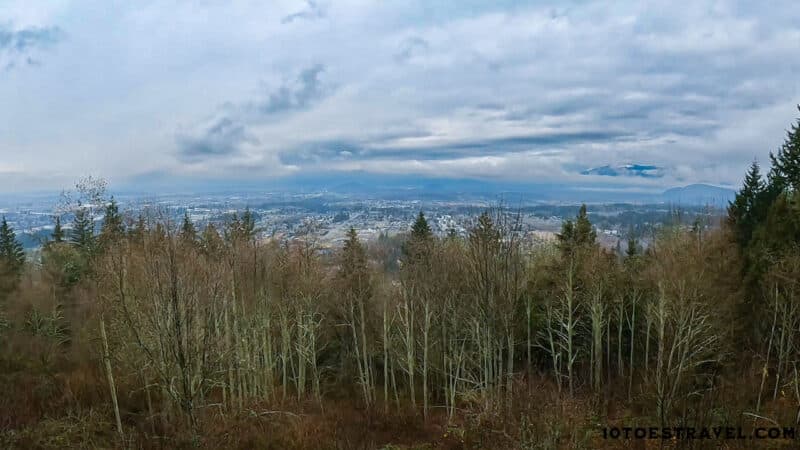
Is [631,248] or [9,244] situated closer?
[631,248]

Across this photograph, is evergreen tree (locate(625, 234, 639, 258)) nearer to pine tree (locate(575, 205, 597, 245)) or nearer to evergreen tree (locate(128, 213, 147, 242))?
pine tree (locate(575, 205, 597, 245))

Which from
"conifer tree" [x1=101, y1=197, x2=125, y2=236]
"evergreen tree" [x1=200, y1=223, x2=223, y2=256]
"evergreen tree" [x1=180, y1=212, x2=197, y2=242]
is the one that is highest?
"conifer tree" [x1=101, y1=197, x2=125, y2=236]

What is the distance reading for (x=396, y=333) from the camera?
31672mm

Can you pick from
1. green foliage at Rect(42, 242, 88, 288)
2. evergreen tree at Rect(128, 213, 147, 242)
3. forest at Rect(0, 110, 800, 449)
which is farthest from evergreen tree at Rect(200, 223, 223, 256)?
green foliage at Rect(42, 242, 88, 288)

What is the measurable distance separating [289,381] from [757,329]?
29.7 metres

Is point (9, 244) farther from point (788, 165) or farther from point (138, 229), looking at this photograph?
point (788, 165)

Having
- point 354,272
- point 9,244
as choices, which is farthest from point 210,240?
point 9,244

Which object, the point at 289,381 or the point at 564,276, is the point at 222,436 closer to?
the point at 289,381

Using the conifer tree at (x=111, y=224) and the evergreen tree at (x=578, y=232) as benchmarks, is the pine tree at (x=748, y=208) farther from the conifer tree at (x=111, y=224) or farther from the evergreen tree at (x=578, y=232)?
the conifer tree at (x=111, y=224)

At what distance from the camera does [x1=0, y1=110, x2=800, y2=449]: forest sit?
1338cm

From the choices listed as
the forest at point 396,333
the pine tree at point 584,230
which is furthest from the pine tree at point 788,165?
the pine tree at point 584,230

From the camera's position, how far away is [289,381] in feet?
108

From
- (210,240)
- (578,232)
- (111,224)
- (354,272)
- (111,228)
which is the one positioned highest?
(111,224)

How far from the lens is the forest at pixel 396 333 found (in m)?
13.4
